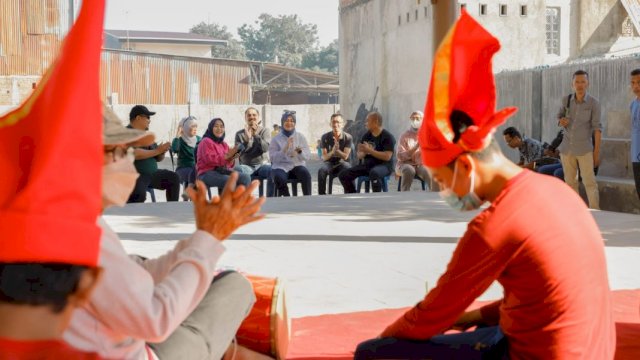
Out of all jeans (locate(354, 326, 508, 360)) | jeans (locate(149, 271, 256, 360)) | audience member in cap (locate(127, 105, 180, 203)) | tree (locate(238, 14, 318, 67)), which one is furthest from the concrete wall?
tree (locate(238, 14, 318, 67))

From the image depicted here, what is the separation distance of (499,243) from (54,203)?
53.1 inches

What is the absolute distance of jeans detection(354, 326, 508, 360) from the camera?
2.83 meters

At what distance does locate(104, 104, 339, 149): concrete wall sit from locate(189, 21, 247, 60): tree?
29.5m

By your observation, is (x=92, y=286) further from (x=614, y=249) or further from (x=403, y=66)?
(x=403, y=66)

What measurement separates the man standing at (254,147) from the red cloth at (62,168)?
9364mm

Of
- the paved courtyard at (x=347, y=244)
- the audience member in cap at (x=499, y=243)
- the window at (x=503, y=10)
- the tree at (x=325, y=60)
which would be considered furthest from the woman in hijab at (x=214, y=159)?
the tree at (x=325, y=60)

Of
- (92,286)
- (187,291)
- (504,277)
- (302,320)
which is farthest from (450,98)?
(302,320)

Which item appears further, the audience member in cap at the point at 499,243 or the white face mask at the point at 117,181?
the audience member in cap at the point at 499,243

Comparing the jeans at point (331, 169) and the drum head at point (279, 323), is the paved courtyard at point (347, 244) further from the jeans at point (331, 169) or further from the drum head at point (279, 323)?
the jeans at point (331, 169)

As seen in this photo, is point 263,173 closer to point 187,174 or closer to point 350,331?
point 187,174

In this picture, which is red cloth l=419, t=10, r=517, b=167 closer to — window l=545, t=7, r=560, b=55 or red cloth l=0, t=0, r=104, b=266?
red cloth l=0, t=0, r=104, b=266

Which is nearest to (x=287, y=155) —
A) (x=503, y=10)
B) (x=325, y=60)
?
(x=503, y=10)

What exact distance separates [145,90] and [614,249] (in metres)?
27.7

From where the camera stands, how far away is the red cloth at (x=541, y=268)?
98.5 inches
